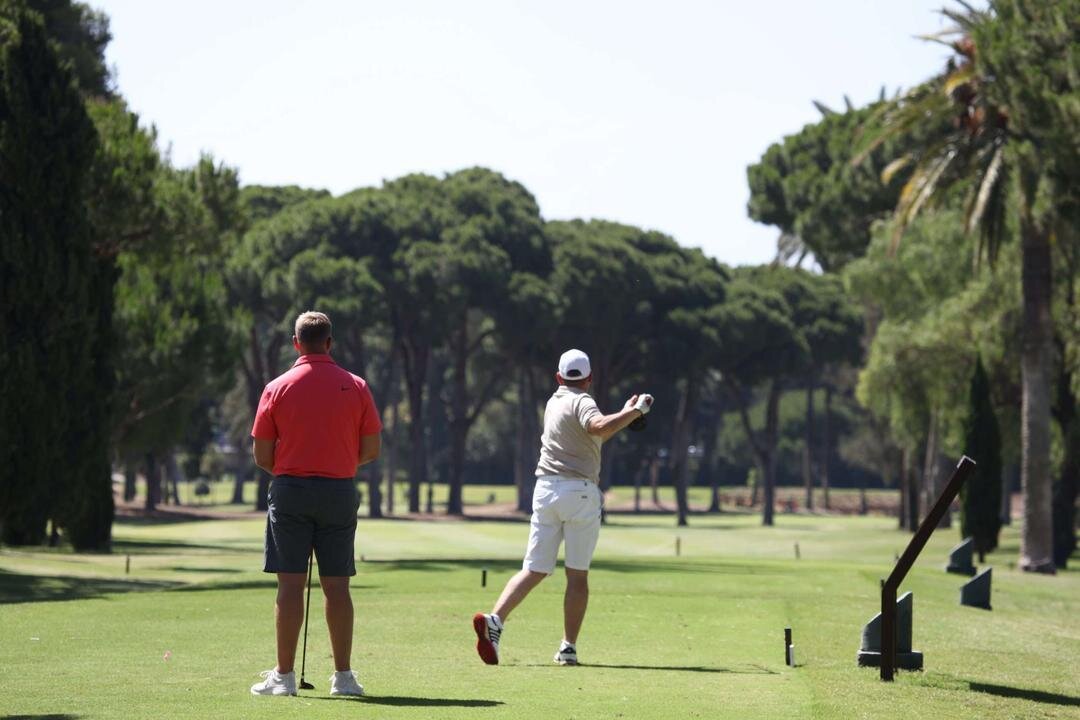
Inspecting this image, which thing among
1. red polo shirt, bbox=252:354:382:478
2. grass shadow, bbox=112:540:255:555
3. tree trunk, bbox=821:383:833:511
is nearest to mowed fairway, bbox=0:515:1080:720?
red polo shirt, bbox=252:354:382:478

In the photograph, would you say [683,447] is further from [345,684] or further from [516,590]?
[345,684]

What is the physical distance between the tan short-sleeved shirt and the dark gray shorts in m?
2.50

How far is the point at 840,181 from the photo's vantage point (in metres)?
64.0

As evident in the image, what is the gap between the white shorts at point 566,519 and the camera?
12469 millimetres

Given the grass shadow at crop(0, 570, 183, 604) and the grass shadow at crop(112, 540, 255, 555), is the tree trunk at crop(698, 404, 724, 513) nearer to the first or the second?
the grass shadow at crop(112, 540, 255, 555)

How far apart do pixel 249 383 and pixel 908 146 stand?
33016 mm

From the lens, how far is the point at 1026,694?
1265 cm

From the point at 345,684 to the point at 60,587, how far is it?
14.5 m

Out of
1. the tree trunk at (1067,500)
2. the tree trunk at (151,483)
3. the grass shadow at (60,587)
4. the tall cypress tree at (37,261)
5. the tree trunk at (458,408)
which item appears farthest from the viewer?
the tree trunk at (458,408)

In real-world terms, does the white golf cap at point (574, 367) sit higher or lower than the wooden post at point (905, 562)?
higher

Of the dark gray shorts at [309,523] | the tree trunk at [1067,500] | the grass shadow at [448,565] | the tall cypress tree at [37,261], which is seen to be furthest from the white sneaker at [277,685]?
the tree trunk at [1067,500]

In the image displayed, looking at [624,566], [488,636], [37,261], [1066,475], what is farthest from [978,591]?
[1066,475]

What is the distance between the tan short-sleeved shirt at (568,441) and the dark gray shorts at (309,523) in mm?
2505

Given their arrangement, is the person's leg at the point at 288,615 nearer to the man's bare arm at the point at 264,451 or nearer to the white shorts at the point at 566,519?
the man's bare arm at the point at 264,451
